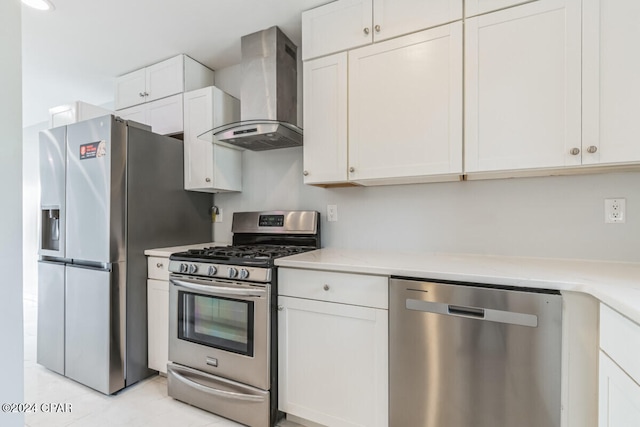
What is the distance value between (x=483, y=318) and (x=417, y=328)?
10.9 inches

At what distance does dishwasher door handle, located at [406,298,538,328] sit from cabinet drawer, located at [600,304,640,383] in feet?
0.65

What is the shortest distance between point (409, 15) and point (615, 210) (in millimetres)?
1497

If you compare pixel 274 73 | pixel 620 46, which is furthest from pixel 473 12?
pixel 274 73

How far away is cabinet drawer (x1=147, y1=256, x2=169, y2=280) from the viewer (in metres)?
2.16

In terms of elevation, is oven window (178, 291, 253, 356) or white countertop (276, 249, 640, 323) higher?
white countertop (276, 249, 640, 323)

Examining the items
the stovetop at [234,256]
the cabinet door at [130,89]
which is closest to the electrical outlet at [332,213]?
the stovetop at [234,256]

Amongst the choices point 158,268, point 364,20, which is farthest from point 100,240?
point 364,20

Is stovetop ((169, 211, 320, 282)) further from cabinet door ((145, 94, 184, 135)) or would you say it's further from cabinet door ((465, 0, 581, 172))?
cabinet door ((465, 0, 581, 172))

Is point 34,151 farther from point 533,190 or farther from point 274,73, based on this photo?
point 533,190

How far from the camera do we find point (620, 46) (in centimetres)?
130

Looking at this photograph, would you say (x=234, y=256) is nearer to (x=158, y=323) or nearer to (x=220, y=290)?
(x=220, y=290)

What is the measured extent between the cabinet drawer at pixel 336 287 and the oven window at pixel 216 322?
27cm

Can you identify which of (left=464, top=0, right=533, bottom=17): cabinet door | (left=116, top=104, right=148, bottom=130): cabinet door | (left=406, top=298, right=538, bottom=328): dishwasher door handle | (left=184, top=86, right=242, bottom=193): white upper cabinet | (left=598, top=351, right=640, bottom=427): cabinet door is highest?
(left=464, top=0, right=533, bottom=17): cabinet door

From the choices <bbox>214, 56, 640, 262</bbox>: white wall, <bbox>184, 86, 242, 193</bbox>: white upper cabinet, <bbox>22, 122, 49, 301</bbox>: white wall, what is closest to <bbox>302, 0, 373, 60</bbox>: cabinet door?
<bbox>214, 56, 640, 262</bbox>: white wall
